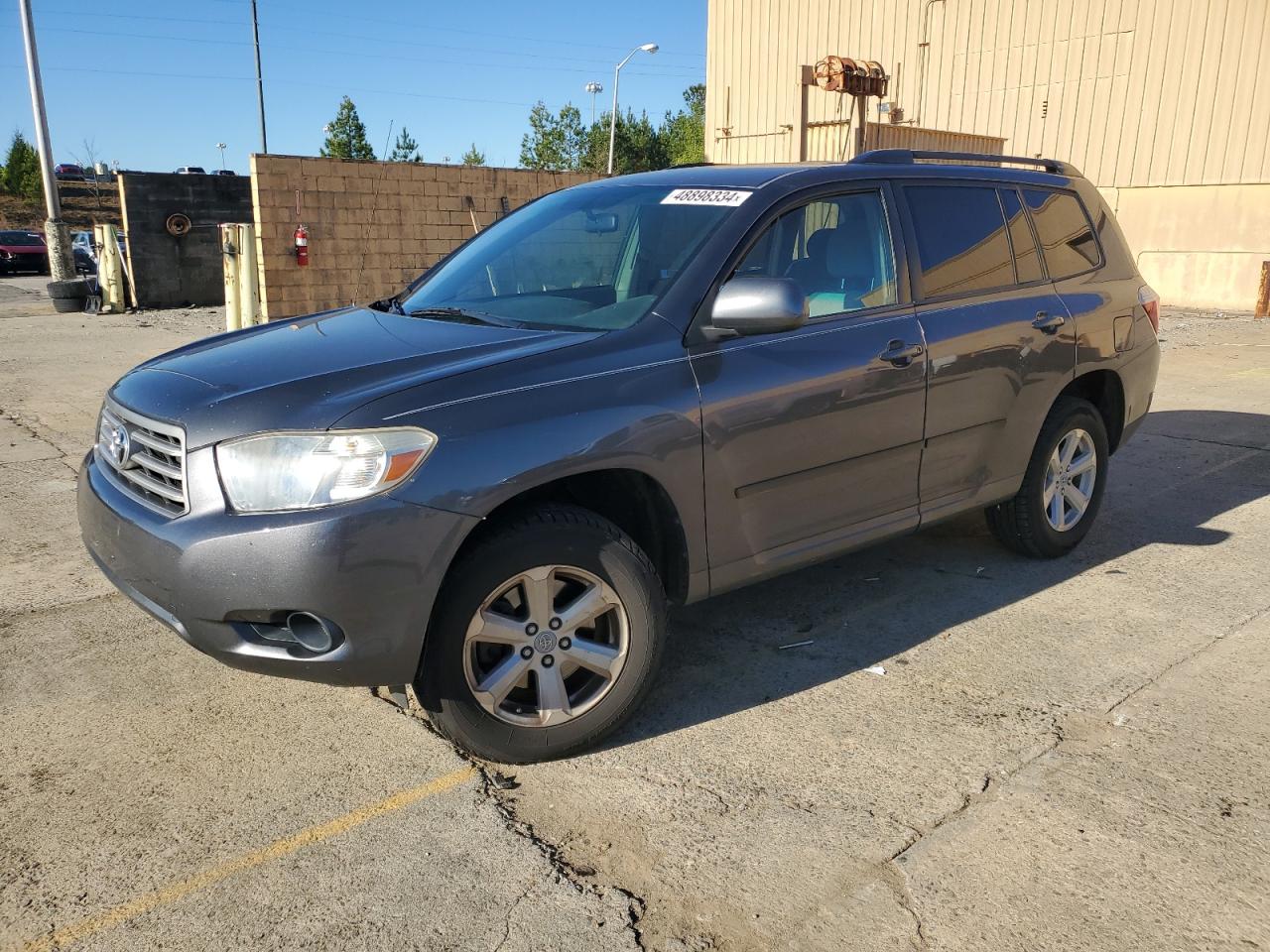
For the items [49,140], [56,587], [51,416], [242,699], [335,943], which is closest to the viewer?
[335,943]

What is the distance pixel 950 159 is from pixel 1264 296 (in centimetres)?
1593

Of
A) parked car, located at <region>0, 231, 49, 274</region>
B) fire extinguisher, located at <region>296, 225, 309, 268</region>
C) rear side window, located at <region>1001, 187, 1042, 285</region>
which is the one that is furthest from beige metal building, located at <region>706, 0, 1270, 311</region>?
parked car, located at <region>0, 231, 49, 274</region>

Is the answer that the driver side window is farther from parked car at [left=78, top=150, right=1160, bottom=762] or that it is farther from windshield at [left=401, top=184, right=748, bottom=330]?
windshield at [left=401, top=184, right=748, bottom=330]

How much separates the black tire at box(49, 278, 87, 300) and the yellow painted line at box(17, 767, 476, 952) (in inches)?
750

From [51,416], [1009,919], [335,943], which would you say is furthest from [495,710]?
[51,416]

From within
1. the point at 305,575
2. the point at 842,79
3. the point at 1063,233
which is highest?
the point at 842,79

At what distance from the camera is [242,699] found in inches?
146

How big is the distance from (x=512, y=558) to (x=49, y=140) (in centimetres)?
1986

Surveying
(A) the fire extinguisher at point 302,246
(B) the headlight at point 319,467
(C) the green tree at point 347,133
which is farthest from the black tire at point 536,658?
(C) the green tree at point 347,133

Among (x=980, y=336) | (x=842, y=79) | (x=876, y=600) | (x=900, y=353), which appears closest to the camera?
(x=900, y=353)

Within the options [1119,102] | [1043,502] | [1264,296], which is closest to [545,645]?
[1043,502]

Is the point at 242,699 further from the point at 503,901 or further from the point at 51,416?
the point at 51,416

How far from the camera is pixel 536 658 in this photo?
10.5 feet

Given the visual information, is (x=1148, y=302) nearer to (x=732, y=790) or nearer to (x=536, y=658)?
(x=732, y=790)
